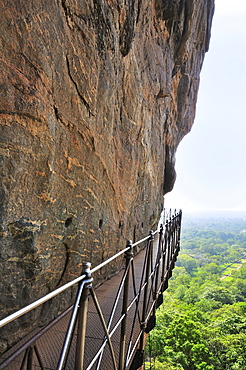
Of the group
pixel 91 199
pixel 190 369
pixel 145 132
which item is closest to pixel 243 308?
pixel 190 369

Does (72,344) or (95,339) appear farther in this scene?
(95,339)

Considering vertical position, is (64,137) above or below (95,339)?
above

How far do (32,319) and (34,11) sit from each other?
127 inches

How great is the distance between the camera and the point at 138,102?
6.59 m

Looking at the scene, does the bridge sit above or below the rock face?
below

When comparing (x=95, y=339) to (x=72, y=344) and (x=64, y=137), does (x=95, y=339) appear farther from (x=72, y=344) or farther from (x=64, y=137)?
(x=64, y=137)

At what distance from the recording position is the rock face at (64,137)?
2580 millimetres

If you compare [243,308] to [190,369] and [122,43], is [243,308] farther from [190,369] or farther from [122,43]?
[122,43]

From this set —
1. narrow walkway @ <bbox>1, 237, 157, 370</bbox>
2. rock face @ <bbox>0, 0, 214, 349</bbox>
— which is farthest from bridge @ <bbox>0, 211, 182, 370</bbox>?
rock face @ <bbox>0, 0, 214, 349</bbox>

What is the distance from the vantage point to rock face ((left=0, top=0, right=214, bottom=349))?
258 centimetres

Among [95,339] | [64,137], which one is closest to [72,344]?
[95,339]

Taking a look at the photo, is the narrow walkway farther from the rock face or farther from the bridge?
the rock face

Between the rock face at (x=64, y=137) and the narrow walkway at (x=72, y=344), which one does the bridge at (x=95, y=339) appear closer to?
the narrow walkway at (x=72, y=344)

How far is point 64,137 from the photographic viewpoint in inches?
133
